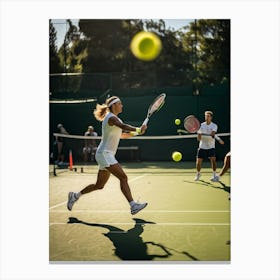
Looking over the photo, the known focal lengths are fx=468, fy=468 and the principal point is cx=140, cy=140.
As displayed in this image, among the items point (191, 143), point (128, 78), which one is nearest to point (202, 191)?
point (191, 143)

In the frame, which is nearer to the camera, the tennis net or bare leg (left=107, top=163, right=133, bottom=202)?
bare leg (left=107, top=163, right=133, bottom=202)

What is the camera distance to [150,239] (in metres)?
4.13

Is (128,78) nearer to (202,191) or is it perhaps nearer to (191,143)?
(191,143)

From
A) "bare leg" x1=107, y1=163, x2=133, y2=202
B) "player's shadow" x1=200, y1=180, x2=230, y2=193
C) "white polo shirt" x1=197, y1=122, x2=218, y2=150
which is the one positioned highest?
"white polo shirt" x1=197, y1=122, x2=218, y2=150

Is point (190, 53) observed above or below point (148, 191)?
above

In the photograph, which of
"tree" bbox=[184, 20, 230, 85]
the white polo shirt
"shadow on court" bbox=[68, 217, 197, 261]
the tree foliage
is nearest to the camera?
"shadow on court" bbox=[68, 217, 197, 261]

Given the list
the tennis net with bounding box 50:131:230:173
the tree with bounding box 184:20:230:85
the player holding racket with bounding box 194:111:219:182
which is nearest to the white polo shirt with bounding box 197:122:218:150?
the player holding racket with bounding box 194:111:219:182

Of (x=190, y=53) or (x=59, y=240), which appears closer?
(x=59, y=240)

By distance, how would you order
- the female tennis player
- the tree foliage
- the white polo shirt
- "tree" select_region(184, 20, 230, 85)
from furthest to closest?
the tree foliage < "tree" select_region(184, 20, 230, 85) < the white polo shirt < the female tennis player

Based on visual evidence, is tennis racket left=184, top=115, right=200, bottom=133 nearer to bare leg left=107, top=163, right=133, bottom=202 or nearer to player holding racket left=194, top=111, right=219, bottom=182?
player holding racket left=194, top=111, right=219, bottom=182

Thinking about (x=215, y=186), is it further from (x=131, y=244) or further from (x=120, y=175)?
(x=131, y=244)

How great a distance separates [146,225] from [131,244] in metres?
0.54

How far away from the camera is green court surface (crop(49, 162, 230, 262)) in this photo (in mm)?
3879
